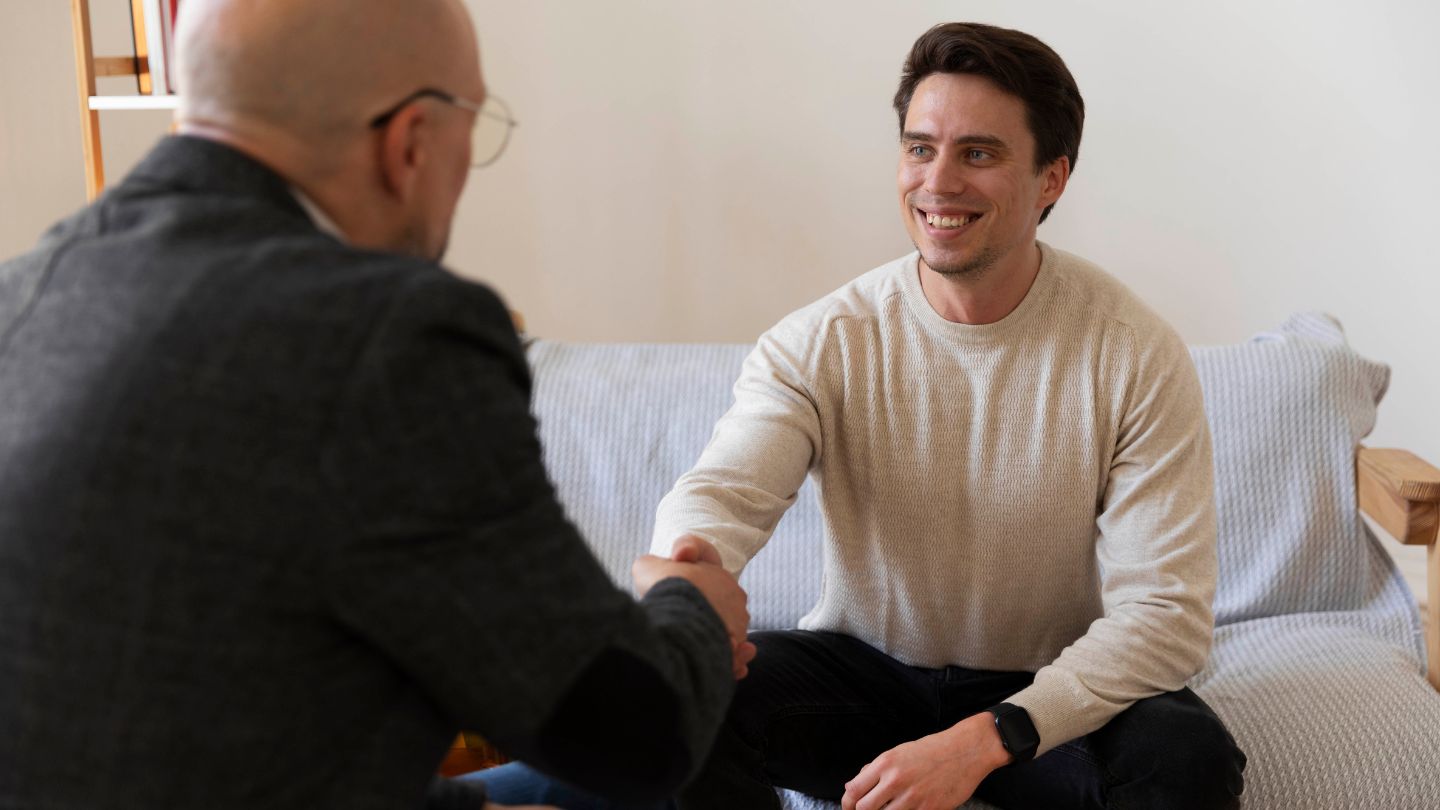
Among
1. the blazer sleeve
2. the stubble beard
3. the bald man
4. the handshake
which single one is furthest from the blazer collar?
the stubble beard

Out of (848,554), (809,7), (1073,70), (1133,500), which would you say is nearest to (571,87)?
(809,7)

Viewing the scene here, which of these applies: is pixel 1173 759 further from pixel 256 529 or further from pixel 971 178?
pixel 256 529

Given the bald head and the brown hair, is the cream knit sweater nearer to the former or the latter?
the brown hair

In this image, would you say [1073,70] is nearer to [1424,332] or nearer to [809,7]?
[809,7]

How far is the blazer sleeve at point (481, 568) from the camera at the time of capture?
2.62 ft

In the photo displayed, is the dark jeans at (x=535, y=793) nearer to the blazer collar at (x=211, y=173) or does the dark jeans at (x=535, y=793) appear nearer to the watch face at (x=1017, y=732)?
the watch face at (x=1017, y=732)

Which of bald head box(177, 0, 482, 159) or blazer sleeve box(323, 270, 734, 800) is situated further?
bald head box(177, 0, 482, 159)

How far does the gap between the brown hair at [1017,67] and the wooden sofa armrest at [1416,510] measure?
0.68 metres

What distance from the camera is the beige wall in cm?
274

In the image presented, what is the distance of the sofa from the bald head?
3.71 feet

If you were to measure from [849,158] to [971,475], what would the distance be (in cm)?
127

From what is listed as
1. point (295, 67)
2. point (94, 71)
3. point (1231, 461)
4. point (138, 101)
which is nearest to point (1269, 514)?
point (1231, 461)

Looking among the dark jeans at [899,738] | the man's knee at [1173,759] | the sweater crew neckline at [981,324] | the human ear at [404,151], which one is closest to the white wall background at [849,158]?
the sweater crew neckline at [981,324]

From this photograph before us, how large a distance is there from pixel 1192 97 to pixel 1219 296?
0.40 m
